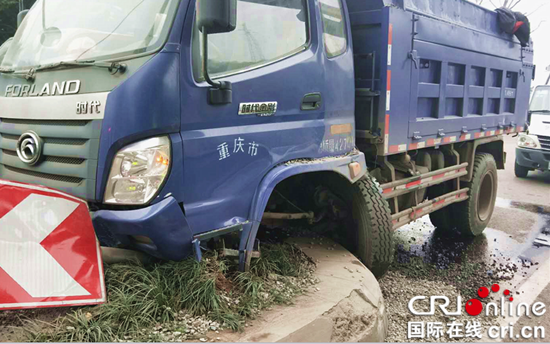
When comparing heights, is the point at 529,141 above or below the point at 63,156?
below

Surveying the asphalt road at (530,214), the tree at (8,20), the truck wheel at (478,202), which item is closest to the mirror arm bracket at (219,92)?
the asphalt road at (530,214)

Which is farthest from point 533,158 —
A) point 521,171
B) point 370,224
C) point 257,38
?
point 257,38

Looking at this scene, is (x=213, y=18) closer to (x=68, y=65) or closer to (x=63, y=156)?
(x=68, y=65)

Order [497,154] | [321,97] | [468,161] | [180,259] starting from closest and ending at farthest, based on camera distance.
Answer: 1. [180,259]
2. [321,97]
3. [468,161]
4. [497,154]

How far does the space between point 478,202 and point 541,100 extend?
20.1 ft

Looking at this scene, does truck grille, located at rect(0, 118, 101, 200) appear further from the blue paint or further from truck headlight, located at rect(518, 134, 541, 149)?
truck headlight, located at rect(518, 134, 541, 149)

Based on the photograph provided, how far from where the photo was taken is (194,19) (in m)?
2.76

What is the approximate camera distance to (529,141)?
10.5 meters

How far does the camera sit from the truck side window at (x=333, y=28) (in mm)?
3611

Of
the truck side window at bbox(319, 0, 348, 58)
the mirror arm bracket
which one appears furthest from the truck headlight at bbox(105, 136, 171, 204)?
the truck side window at bbox(319, 0, 348, 58)

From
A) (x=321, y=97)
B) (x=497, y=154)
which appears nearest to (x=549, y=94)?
(x=497, y=154)

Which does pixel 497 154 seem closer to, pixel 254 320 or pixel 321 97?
pixel 321 97

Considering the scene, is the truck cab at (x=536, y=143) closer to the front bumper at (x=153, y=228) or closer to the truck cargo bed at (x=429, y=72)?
the truck cargo bed at (x=429, y=72)

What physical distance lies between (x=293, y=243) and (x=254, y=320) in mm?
1122
